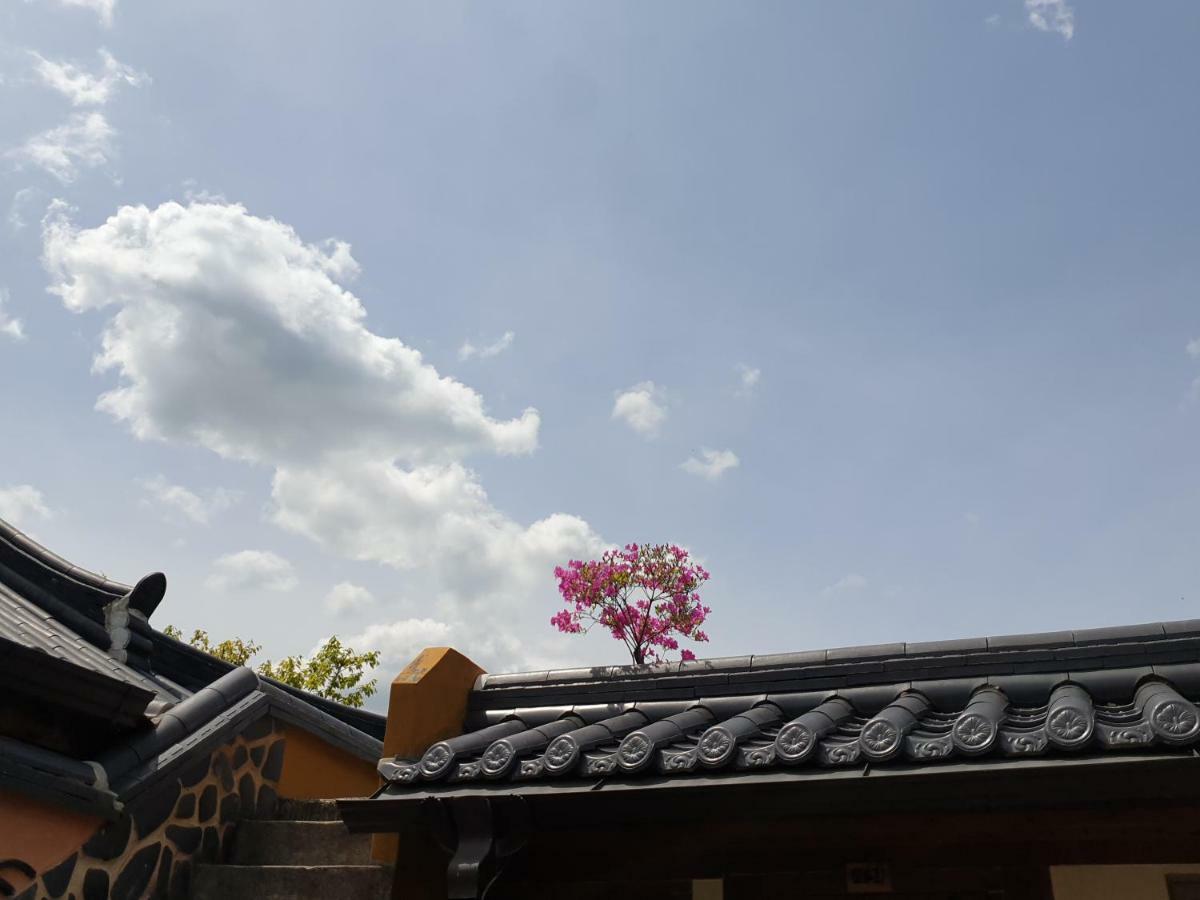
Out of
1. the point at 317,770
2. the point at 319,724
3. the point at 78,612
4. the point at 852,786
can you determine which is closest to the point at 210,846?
the point at 319,724

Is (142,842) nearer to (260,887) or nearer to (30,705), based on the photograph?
(260,887)

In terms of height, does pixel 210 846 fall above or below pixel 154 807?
below

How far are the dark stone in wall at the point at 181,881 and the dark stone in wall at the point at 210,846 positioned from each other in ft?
0.42

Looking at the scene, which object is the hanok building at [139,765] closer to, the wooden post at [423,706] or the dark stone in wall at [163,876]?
the dark stone in wall at [163,876]

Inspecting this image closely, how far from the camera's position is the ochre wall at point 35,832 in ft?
17.3

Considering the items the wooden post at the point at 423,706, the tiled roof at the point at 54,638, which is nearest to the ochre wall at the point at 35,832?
the tiled roof at the point at 54,638

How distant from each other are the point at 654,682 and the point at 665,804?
4.83 feet

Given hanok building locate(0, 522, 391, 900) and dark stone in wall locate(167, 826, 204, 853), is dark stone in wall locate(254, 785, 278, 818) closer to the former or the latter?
hanok building locate(0, 522, 391, 900)

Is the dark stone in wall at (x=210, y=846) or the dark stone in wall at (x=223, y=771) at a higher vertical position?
the dark stone in wall at (x=223, y=771)

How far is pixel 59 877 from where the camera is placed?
5574mm

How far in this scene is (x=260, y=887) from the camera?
6402mm

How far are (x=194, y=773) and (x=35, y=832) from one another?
1.30 m

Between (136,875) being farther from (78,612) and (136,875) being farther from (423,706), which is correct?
(78,612)

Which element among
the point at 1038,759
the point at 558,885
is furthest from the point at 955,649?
the point at 558,885
